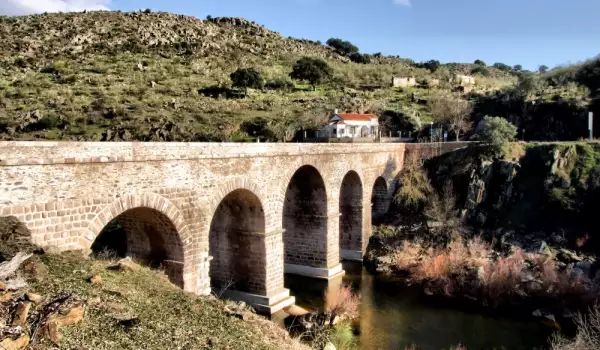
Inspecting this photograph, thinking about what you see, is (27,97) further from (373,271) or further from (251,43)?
(251,43)

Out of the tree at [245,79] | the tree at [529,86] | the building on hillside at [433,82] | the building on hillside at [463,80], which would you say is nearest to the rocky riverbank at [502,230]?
the tree at [529,86]

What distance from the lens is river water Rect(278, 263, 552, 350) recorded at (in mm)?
16016

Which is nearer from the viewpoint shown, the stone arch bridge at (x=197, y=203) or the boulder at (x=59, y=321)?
the boulder at (x=59, y=321)

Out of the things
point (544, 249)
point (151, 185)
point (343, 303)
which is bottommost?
point (343, 303)

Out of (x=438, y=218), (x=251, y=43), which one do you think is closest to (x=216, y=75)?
(x=251, y=43)

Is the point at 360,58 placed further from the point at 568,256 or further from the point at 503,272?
the point at 503,272

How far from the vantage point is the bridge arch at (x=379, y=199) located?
95.5ft

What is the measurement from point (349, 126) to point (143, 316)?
3420cm

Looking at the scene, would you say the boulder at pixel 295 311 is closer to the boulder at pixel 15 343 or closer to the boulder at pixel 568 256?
the boulder at pixel 568 256

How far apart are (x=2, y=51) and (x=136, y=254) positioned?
39.0 metres

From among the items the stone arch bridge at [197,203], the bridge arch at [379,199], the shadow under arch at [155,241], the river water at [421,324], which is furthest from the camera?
the bridge arch at [379,199]

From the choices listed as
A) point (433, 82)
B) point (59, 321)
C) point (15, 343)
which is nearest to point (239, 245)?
point (59, 321)

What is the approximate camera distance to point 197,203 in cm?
1370

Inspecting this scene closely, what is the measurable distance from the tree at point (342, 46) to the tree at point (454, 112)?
4904 centimetres
